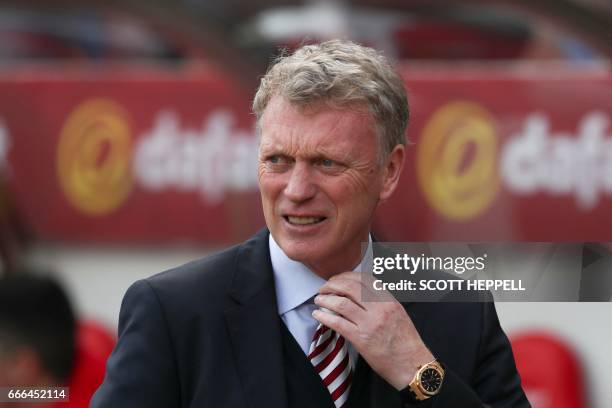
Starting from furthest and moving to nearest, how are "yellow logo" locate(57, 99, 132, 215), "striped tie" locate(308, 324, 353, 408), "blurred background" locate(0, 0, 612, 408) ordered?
"yellow logo" locate(57, 99, 132, 215) → "blurred background" locate(0, 0, 612, 408) → "striped tie" locate(308, 324, 353, 408)

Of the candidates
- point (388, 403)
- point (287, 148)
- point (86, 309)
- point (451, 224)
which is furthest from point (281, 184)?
point (86, 309)

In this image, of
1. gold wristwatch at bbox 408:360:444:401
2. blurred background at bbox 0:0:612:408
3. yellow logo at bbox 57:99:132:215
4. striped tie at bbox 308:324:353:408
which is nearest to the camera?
gold wristwatch at bbox 408:360:444:401

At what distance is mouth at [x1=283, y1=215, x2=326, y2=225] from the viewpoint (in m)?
1.95

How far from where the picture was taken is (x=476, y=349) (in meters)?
2.08

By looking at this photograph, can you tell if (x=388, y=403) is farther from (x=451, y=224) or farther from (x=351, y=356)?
(x=451, y=224)

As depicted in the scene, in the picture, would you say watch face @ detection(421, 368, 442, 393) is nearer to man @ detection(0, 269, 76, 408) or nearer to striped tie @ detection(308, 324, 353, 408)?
striped tie @ detection(308, 324, 353, 408)

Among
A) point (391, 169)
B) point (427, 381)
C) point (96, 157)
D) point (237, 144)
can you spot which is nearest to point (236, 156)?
point (237, 144)

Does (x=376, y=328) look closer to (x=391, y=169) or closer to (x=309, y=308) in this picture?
(x=309, y=308)

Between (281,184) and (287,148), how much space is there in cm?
6

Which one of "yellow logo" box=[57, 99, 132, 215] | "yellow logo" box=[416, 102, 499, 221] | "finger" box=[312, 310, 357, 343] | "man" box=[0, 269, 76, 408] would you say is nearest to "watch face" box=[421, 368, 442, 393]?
"finger" box=[312, 310, 357, 343]

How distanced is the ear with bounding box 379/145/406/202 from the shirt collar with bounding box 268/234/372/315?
0.46ft

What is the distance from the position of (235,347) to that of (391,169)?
41cm

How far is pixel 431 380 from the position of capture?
75.5 inches

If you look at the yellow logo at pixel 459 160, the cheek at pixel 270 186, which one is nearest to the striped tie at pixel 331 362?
the cheek at pixel 270 186
